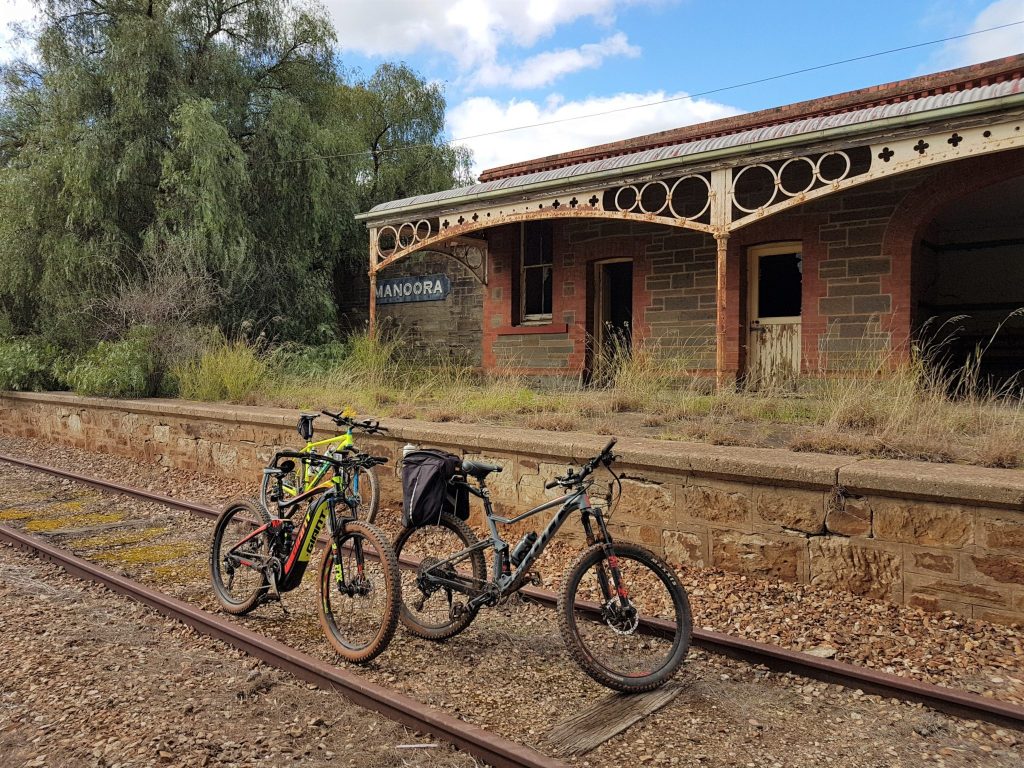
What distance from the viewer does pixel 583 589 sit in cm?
450

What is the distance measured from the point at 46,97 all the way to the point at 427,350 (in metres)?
9.53

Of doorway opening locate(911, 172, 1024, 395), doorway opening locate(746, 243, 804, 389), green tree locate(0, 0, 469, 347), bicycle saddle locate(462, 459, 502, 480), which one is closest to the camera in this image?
bicycle saddle locate(462, 459, 502, 480)

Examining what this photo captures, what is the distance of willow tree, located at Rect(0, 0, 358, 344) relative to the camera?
47.5ft

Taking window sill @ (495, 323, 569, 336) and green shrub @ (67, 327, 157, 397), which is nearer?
green shrub @ (67, 327, 157, 397)

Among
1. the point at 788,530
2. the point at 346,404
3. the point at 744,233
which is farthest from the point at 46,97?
the point at 788,530

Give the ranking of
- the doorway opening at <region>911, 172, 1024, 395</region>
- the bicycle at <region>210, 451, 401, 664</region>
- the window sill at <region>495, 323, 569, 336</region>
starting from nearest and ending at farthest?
the bicycle at <region>210, 451, 401, 664</region>
the doorway opening at <region>911, 172, 1024, 395</region>
the window sill at <region>495, 323, 569, 336</region>

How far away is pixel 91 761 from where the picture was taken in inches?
118

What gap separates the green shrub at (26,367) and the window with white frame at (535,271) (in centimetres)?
877

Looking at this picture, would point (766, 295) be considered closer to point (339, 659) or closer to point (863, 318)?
point (863, 318)

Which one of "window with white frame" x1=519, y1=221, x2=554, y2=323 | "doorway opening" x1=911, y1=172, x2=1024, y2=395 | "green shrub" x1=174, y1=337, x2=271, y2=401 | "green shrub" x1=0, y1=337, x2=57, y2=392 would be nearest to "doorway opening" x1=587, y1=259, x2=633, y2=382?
"window with white frame" x1=519, y1=221, x2=554, y2=323

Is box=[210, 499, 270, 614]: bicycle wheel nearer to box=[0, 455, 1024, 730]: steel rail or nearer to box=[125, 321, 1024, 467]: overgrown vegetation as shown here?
box=[0, 455, 1024, 730]: steel rail

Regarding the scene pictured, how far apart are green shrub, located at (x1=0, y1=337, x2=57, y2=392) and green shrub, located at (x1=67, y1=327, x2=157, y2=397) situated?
2.37 metres

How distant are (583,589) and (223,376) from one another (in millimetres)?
7816

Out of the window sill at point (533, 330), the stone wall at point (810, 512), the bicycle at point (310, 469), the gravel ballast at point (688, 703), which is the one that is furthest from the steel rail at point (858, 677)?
the window sill at point (533, 330)
